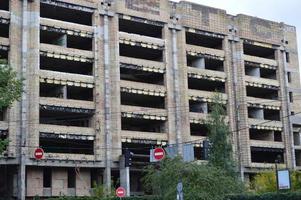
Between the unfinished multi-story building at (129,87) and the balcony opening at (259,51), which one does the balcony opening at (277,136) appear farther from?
the balcony opening at (259,51)

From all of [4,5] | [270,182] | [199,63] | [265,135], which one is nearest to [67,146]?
[4,5]

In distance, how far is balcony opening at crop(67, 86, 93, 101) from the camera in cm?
5712

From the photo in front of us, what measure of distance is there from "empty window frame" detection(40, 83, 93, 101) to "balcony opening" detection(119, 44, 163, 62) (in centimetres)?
658

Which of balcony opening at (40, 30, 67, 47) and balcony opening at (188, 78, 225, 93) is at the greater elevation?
balcony opening at (40, 30, 67, 47)

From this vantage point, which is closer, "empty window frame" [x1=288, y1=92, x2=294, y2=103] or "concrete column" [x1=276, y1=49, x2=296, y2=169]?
"concrete column" [x1=276, y1=49, x2=296, y2=169]

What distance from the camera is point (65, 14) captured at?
58281 millimetres

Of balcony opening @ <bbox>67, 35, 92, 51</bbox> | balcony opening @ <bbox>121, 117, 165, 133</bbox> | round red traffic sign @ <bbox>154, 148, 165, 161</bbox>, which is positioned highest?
balcony opening @ <bbox>67, 35, 92, 51</bbox>

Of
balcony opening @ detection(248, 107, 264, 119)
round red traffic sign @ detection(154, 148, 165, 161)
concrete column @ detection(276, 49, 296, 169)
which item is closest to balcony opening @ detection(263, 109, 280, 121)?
concrete column @ detection(276, 49, 296, 169)

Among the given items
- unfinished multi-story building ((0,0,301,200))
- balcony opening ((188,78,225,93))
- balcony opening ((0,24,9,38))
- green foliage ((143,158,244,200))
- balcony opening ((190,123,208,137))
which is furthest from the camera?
balcony opening ((188,78,225,93))

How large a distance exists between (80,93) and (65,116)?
4344 millimetres

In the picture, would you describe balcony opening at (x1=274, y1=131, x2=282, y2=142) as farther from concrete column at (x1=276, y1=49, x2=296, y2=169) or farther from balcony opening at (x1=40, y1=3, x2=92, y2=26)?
balcony opening at (x1=40, y1=3, x2=92, y2=26)

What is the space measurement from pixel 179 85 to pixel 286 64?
1883cm

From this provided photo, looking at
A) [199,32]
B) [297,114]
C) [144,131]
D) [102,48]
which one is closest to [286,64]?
[297,114]

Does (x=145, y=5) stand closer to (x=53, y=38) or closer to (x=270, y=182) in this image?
(x=53, y=38)
